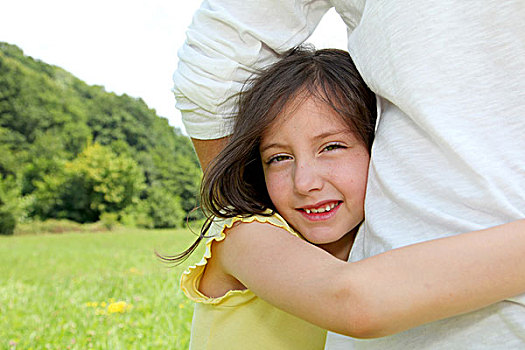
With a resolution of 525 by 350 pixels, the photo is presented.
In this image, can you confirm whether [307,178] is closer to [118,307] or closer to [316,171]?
[316,171]

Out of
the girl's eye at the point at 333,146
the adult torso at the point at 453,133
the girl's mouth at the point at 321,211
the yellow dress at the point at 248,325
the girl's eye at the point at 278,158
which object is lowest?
the yellow dress at the point at 248,325

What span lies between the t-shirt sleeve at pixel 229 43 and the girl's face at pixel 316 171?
→ 0.49 feet

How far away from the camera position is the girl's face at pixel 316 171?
1161mm

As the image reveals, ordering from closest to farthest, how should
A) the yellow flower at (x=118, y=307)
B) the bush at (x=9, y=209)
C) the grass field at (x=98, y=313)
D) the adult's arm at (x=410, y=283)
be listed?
1. the adult's arm at (x=410, y=283)
2. the grass field at (x=98, y=313)
3. the yellow flower at (x=118, y=307)
4. the bush at (x=9, y=209)

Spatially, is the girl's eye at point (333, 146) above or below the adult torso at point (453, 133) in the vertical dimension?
below

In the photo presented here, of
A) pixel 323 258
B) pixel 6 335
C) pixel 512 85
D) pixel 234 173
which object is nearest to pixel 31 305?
pixel 6 335

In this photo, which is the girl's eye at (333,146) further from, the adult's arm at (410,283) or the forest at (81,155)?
the forest at (81,155)

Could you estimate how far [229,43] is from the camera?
121cm

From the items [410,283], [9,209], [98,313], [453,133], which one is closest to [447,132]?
[453,133]

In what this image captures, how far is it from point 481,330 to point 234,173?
30.2 inches

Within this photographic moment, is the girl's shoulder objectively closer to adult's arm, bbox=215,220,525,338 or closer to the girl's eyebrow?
the girl's eyebrow

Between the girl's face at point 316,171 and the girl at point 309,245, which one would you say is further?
the girl's face at point 316,171

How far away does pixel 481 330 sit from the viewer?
27.8 inches

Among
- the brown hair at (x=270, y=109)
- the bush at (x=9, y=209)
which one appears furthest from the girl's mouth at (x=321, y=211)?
the bush at (x=9, y=209)
